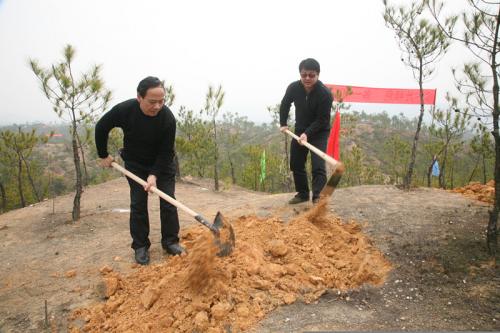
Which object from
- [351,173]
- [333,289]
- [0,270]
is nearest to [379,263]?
[333,289]

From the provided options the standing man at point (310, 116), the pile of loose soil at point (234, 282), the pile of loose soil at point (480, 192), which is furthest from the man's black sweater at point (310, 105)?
the pile of loose soil at point (480, 192)

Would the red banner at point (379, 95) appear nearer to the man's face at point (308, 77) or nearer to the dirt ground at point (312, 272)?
the dirt ground at point (312, 272)

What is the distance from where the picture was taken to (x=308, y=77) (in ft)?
11.2

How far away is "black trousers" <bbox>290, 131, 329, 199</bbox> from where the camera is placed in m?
3.77

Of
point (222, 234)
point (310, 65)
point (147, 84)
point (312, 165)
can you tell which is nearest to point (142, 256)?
point (222, 234)

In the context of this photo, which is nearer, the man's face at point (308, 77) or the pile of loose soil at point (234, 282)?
the pile of loose soil at point (234, 282)

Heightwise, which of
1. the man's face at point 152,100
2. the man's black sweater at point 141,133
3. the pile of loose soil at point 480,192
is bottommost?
the pile of loose soil at point 480,192

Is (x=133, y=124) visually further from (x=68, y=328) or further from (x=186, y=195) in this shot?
(x=186, y=195)

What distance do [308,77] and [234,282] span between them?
205cm

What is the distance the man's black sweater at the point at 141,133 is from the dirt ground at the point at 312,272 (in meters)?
0.79

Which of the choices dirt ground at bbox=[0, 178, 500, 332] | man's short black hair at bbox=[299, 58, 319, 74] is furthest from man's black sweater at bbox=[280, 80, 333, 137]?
dirt ground at bbox=[0, 178, 500, 332]

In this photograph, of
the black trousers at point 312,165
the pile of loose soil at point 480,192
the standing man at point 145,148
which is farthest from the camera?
the pile of loose soil at point 480,192

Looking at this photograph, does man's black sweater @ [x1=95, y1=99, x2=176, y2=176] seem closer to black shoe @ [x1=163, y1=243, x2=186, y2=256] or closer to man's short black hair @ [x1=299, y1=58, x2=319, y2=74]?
black shoe @ [x1=163, y1=243, x2=186, y2=256]

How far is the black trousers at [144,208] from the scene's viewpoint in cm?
300
